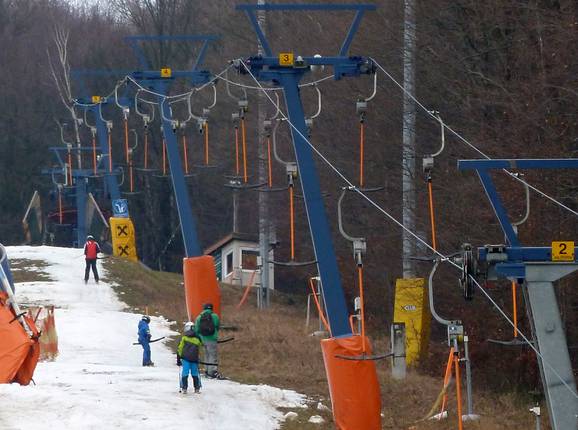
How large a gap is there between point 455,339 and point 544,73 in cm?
1105

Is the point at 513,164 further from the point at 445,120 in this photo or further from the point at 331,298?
the point at 445,120

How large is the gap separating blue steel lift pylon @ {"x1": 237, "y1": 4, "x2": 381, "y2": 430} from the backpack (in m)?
3.28

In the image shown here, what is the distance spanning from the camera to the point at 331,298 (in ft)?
65.1

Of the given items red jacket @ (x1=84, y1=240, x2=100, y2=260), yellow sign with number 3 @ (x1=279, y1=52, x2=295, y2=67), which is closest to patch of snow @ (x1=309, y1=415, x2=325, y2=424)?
yellow sign with number 3 @ (x1=279, y1=52, x2=295, y2=67)

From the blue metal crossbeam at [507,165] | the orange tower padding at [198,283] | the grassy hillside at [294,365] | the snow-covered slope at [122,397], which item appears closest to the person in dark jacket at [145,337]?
the snow-covered slope at [122,397]

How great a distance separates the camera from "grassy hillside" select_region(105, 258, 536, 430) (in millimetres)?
20891

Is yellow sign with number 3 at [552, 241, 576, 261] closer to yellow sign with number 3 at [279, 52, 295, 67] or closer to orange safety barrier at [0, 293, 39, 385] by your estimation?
yellow sign with number 3 at [279, 52, 295, 67]

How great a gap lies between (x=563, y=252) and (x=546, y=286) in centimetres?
38

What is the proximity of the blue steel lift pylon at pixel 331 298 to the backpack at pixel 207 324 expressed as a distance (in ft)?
10.8

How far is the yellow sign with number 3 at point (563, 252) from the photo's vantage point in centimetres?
1423

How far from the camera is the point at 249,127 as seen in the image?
Result: 58.0 m

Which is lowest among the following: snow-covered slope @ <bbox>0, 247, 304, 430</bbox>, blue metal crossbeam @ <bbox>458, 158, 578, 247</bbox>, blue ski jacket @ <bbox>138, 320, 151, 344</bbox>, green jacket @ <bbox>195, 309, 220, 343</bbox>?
snow-covered slope @ <bbox>0, 247, 304, 430</bbox>

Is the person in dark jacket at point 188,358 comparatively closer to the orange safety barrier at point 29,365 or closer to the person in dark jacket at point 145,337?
the orange safety barrier at point 29,365

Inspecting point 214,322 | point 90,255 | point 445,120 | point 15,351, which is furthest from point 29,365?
point 90,255
